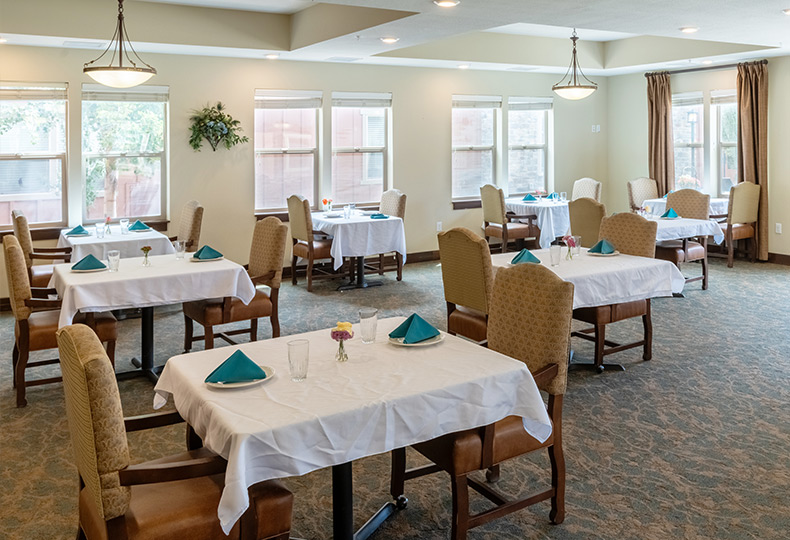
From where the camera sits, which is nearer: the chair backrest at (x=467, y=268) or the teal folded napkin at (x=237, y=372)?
the teal folded napkin at (x=237, y=372)

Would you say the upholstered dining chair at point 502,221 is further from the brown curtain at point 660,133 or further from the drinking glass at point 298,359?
the drinking glass at point 298,359

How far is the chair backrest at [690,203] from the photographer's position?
820 cm

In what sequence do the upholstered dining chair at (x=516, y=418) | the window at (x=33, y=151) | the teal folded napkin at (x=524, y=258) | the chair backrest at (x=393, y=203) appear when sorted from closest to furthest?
the upholstered dining chair at (x=516, y=418) → the teal folded napkin at (x=524, y=258) → the window at (x=33, y=151) → the chair backrest at (x=393, y=203)

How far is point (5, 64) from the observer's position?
284 inches

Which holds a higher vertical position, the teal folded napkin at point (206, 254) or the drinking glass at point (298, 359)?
the teal folded napkin at point (206, 254)

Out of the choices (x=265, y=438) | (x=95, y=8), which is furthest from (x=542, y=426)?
(x=95, y=8)

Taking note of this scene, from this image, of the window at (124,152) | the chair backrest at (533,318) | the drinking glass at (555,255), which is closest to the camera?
the chair backrest at (533,318)

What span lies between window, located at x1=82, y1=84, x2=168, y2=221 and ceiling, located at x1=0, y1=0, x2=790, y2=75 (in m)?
0.60

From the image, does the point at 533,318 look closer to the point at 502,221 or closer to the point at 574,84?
the point at 502,221

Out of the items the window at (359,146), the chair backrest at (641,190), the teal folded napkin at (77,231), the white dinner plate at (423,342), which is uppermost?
the window at (359,146)

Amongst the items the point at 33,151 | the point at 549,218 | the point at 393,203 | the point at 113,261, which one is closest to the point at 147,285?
the point at 113,261

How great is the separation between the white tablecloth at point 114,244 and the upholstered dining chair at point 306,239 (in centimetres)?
158

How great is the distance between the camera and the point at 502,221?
934cm

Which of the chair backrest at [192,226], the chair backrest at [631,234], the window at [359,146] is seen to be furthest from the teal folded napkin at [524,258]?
the window at [359,146]
